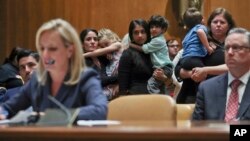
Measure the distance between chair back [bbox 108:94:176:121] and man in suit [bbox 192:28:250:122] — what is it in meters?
0.26

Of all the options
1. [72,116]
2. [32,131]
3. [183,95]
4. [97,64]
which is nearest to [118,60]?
[97,64]

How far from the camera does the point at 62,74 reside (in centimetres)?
283

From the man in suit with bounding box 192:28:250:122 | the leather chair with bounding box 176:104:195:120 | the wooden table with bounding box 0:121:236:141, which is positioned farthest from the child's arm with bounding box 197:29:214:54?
the wooden table with bounding box 0:121:236:141

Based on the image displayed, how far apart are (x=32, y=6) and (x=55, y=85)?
18.9 ft

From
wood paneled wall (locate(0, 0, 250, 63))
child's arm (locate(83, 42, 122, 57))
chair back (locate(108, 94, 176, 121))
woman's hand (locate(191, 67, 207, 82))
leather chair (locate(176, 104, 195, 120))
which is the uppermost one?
wood paneled wall (locate(0, 0, 250, 63))

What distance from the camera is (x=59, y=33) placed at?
281cm

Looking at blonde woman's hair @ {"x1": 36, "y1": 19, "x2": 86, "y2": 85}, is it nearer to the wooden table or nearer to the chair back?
the chair back

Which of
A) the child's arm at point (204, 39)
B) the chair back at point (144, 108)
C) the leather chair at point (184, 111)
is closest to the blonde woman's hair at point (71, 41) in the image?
the chair back at point (144, 108)

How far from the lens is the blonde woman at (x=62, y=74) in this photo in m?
2.76

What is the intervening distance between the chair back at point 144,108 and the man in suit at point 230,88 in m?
0.26

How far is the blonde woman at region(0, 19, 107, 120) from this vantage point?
276cm

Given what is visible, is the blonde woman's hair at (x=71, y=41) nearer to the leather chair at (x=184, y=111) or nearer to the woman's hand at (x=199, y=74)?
the leather chair at (x=184, y=111)

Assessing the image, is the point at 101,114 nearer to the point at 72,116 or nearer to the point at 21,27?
the point at 72,116

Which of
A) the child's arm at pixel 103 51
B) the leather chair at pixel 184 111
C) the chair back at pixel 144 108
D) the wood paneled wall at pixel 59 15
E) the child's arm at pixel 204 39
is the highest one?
the wood paneled wall at pixel 59 15
